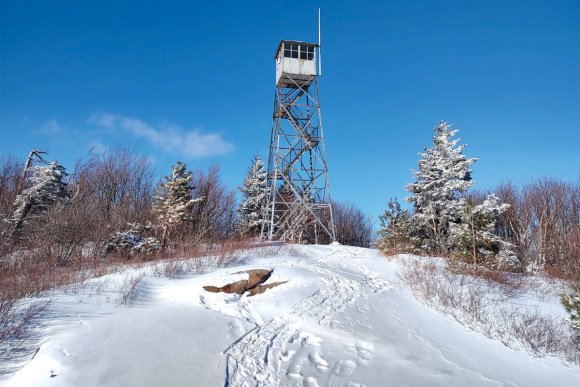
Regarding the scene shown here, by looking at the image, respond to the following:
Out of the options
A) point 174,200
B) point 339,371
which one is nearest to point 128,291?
point 339,371

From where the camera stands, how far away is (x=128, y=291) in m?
6.28

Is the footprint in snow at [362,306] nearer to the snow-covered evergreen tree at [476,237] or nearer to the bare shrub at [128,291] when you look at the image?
the bare shrub at [128,291]

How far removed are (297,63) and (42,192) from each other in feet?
53.0

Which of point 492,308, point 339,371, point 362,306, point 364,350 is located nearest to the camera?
point 339,371

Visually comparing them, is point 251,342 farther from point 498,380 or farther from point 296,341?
point 498,380

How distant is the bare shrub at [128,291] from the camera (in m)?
5.86

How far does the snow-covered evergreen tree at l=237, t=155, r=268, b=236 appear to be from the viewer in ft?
93.4

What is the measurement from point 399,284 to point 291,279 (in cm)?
352

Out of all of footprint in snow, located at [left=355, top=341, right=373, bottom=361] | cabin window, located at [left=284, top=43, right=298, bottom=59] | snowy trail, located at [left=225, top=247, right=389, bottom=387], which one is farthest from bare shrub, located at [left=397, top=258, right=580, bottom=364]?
cabin window, located at [left=284, top=43, right=298, bottom=59]

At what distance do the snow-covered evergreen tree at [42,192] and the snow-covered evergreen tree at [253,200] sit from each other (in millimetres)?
14414

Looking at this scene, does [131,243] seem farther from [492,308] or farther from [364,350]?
[492,308]

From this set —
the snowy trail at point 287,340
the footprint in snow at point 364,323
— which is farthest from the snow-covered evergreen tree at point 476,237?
the footprint in snow at point 364,323

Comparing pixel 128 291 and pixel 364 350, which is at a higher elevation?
pixel 128 291

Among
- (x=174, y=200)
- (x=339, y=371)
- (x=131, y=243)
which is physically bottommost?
(x=339, y=371)
